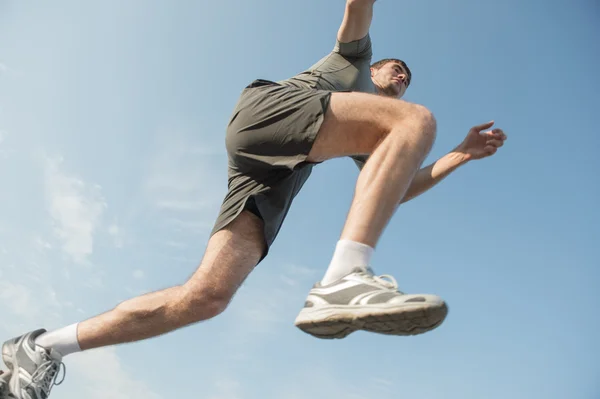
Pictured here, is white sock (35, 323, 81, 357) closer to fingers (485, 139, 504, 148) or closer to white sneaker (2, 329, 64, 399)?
white sneaker (2, 329, 64, 399)

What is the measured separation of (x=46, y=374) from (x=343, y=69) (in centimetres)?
316

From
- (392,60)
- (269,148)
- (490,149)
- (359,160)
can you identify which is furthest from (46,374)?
(392,60)

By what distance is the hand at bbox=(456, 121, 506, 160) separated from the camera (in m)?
3.73

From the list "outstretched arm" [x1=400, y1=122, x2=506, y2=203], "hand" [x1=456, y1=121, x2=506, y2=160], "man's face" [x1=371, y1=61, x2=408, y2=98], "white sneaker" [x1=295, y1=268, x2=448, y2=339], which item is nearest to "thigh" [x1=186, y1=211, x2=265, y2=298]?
"white sneaker" [x1=295, y1=268, x2=448, y2=339]

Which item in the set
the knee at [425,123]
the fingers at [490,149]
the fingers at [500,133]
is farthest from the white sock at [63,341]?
the fingers at [500,133]

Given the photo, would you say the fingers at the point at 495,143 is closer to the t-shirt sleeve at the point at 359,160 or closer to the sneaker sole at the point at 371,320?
the t-shirt sleeve at the point at 359,160

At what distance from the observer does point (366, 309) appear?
7.31 ft

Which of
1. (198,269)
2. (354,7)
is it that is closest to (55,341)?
(198,269)

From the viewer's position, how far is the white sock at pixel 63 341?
3393mm

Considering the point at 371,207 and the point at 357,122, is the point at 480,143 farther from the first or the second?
the point at 371,207

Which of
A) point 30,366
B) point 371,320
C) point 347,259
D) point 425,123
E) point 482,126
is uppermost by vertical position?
point 482,126

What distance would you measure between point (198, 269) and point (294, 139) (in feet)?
3.93

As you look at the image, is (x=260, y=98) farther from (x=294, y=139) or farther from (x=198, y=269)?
(x=198, y=269)

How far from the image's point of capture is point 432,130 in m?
2.81
